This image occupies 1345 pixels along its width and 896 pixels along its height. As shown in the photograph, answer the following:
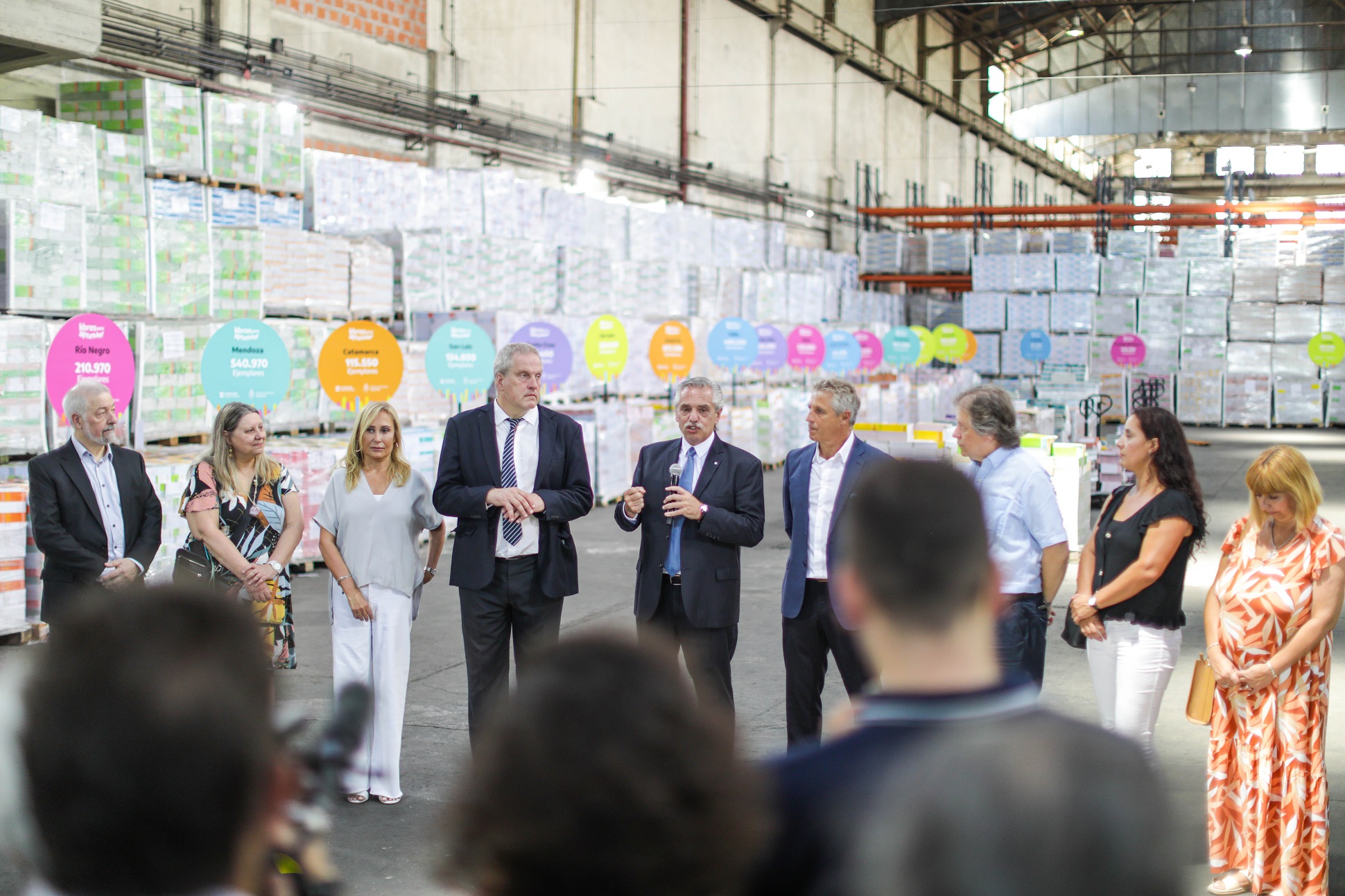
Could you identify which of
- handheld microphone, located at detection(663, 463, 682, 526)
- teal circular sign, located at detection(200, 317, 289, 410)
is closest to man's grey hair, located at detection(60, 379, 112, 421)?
teal circular sign, located at detection(200, 317, 289, 410)

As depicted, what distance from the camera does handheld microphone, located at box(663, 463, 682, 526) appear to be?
4.84 m

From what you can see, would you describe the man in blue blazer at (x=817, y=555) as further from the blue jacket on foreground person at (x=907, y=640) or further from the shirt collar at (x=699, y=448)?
the blue jacket on foreground person at (x=907, y=640)

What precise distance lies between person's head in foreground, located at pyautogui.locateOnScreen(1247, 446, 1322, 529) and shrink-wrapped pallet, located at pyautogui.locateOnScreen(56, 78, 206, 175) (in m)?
8.84

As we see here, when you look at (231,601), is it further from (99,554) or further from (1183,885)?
(99,554)

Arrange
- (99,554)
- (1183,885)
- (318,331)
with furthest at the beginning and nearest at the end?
(318,331)
(99,554)
(1183,885)

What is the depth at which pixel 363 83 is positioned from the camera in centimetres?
1562

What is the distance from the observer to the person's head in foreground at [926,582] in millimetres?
1404

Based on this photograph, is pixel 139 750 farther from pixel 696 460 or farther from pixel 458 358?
pixel 458 358

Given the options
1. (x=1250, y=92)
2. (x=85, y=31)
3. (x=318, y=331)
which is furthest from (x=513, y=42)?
(x=1250, y=92)

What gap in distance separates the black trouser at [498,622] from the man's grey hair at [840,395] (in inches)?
53.5

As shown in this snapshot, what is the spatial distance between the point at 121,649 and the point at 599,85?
66.6 ft

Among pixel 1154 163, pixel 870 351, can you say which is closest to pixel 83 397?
pixel 870 351

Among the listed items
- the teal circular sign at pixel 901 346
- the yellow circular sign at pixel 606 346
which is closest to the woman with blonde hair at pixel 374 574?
the yellow circular sign at pixel 606 346

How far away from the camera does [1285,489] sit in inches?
151
